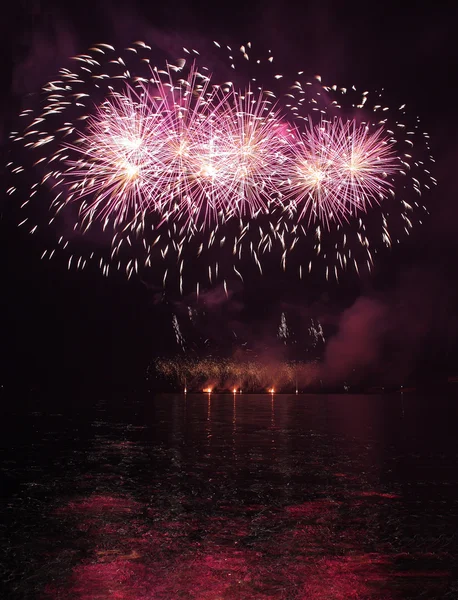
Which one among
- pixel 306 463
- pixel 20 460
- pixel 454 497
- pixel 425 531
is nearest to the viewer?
pixel 425 531

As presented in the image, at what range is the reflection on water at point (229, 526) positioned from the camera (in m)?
8.45

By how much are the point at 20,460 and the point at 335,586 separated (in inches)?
739

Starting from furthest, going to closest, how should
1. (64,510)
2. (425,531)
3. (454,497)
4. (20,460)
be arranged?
1. (20,460)
2. (454,497)
3. (64,510)
4. (425,531)

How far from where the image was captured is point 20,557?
32.1 feet

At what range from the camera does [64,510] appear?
1379cm

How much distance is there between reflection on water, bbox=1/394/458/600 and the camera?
845 cm

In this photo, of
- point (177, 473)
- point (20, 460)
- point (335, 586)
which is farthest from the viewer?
point (20, 460)

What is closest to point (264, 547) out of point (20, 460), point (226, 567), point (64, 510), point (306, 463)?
point (226, 567)

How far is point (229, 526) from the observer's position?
1225cm

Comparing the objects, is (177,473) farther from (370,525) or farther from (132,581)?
(132,581)

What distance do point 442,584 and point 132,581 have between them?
13.9ft

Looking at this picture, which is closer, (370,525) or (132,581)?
(132,581)

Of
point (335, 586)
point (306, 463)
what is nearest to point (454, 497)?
point (306, 463)

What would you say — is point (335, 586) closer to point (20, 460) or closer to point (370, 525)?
point (370, 525)
